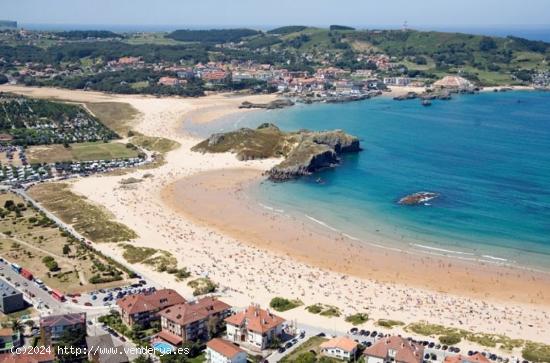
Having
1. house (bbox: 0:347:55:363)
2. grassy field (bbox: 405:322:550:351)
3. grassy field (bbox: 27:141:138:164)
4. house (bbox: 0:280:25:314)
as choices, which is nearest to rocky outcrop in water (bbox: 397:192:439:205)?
grassy field (bbox: 405:322:550:351)

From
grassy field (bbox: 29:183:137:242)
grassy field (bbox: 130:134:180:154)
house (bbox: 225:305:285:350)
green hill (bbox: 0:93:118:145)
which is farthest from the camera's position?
green hill (bbox: 0:93:118:145)

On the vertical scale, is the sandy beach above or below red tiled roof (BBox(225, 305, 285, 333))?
below

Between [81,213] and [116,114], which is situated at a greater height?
[116,114]

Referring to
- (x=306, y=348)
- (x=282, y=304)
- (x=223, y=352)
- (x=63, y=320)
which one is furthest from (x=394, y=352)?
(x=63, y=320)

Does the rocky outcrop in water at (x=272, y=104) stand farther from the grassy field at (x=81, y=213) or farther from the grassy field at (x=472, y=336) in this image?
the grassy field at (x=472, y=336)

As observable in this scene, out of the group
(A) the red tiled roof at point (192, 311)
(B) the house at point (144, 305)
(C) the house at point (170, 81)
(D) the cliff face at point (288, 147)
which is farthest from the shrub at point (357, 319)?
(C) the house at point (170, 81)

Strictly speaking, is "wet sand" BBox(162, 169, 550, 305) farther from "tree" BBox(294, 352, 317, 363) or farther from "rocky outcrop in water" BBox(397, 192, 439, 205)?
"tree" BBox(294, 352, 317, 363)

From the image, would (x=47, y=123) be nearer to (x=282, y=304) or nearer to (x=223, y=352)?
(x=282, y=304)

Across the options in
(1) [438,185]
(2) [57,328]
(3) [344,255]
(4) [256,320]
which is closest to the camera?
(2) [57,328]
